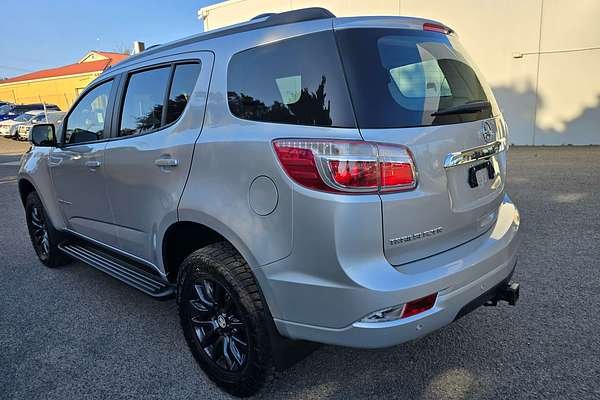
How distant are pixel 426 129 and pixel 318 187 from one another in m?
0.57

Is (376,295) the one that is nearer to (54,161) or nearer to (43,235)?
(54,161)

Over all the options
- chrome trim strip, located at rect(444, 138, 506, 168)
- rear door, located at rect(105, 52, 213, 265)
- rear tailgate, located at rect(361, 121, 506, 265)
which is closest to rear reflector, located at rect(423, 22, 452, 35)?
rear tailgate, located at rect(361, 121, 506, 265)

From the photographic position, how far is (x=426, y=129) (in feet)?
6.51

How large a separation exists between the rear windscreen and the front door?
2.10 m

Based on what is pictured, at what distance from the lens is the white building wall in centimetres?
1178

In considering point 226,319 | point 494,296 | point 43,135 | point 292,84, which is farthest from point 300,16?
point 43,135

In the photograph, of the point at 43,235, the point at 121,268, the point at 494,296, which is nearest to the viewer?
the point at 494,296

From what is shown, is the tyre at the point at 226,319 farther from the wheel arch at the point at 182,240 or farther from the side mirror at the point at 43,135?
the side mirror at the point at 43,135

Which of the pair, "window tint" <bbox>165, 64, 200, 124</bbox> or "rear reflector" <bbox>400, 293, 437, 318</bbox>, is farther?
"window tint" <bbox>165, 64, 200, 124</bbox>

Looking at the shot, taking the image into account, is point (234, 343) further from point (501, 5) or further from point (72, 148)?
point (501, 5)

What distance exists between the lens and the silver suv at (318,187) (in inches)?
73.2

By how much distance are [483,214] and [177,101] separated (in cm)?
184

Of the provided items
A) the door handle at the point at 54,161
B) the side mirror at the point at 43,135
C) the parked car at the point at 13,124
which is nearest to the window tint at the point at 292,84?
the door handle at the point at 54,161

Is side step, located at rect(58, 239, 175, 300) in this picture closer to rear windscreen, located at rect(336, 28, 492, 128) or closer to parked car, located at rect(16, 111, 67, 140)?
rear windscreen, located at rect(336, 28, 492, 128)
